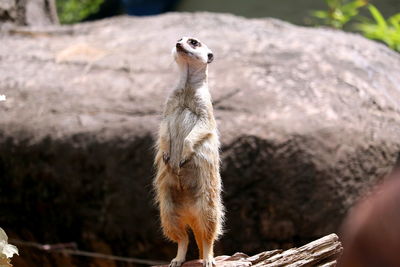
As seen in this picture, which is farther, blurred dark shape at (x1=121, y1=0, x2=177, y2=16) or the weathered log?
blurred dark shape at (x1=121, y1=0, x2=177, y2=16)

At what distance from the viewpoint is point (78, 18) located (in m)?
8.54

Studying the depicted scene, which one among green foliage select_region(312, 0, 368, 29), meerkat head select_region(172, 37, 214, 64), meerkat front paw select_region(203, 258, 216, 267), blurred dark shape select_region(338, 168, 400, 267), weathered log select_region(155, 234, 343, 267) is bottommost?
green foliage select_region(312, 0, 368, 29)

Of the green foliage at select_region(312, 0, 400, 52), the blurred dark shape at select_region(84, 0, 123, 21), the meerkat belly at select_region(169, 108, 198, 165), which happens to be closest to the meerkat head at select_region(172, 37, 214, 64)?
the meerkat belly at select_region(169, 108, 198, 165)

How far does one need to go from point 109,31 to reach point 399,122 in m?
2.34

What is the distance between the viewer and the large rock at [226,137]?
3.38m

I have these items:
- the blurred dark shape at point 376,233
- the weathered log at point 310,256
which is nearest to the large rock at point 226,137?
the blurred dark shape at point 376,233

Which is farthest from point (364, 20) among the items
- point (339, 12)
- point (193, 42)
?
point (193, 42)

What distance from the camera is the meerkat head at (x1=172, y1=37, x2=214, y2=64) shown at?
1.91 m

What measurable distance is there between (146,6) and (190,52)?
6147mm

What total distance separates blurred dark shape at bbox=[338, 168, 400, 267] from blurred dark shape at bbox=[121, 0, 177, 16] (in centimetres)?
512

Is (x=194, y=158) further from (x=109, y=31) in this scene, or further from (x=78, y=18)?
(x=78, y=18)

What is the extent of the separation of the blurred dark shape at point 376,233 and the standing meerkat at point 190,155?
1398 mm

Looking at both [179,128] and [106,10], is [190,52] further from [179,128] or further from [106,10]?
[106,10]

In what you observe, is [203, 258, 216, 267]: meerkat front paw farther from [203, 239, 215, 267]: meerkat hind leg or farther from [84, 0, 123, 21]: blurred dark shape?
[84, 0, 123, 21]: blurred dark shape
